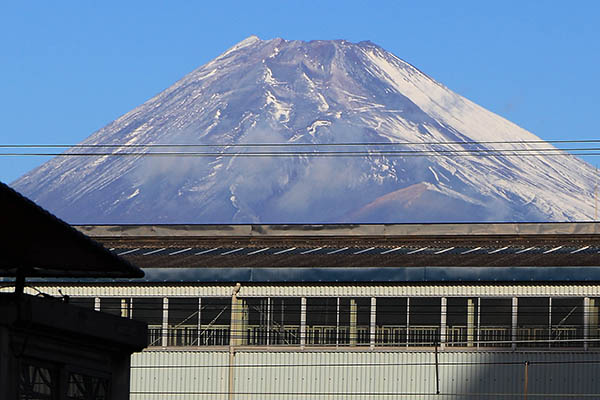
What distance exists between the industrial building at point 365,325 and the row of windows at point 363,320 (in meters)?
0.04

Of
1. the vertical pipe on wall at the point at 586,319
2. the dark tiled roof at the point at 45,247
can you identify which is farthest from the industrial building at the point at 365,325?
the dark tiled roof at the point at 45,247

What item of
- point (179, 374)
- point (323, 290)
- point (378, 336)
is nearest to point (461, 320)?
point (378, 336)

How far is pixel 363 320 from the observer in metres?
43.9

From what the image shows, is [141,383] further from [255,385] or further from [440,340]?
[440,340]

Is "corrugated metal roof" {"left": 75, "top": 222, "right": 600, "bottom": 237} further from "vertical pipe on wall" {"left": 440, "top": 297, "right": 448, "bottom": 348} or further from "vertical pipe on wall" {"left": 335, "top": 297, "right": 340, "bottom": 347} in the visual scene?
"vertical pipe on wall" {"left": 440, "top": 297, "right": 448, "bottom": 348}

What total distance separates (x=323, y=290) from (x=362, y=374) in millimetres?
3026

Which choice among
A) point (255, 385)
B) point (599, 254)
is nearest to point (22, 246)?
point (255, 385)

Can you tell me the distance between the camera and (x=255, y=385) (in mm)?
43500

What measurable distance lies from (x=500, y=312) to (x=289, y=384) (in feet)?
23.7

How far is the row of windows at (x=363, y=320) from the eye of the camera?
1666 inches

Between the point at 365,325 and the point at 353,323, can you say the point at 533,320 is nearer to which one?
the point at 365,325

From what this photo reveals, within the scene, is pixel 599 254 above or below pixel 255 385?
above

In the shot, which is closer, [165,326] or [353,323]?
[353,323]

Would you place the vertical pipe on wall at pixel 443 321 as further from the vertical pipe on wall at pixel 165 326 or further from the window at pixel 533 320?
the vertical pipe on wall at pixel 165 326
